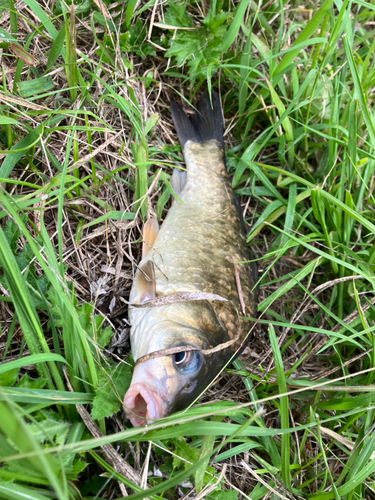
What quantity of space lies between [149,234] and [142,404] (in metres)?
1.18

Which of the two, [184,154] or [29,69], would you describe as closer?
[29,69]

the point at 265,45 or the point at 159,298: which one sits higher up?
the point at 265,45

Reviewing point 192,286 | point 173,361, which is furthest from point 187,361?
point 192,286

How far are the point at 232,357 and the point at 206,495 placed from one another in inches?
30.1

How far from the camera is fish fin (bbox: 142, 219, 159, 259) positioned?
2.55 metres

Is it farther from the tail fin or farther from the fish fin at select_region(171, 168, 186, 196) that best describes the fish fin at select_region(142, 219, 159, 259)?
the tail fin

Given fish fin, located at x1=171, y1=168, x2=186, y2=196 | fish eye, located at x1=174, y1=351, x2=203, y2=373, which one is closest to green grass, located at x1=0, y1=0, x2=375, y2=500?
fish fin, located at x1=171, y1=168, x2=186, y2=196

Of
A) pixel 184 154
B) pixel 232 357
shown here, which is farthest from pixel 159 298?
pixel 184 154

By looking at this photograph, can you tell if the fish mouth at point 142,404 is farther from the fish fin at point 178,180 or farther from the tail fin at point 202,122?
the tail fin at point 202,122

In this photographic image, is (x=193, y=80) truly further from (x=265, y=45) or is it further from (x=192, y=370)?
(x=192, y=370)

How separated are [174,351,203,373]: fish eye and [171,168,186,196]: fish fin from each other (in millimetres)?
1407

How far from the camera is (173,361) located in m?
1.84

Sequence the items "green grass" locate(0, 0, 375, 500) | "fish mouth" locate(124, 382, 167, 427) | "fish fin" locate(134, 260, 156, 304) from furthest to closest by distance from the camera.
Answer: "fish fin" locate(134, 260, 156, 304) → "green grass" locate(0, 0, 375, 500) → "fish mouth" locate(124, 382, 167, 427)

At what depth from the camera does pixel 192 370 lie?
1863 millimetres
